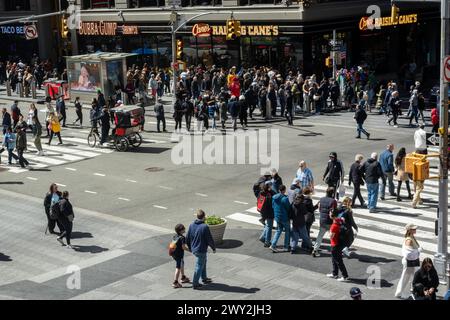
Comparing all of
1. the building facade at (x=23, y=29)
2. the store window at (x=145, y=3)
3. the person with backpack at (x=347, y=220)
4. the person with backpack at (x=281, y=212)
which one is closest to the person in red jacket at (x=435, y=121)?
the person with backpack at (x=281, y=212)

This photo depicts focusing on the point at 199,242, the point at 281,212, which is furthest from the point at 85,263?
the point at 281,212

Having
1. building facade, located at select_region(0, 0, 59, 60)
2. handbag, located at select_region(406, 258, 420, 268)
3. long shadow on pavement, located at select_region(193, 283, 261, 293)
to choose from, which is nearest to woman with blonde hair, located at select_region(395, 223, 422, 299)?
handbag, located at select_region(406, 258, 420, 268)

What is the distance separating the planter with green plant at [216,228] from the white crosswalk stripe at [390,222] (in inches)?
93.9

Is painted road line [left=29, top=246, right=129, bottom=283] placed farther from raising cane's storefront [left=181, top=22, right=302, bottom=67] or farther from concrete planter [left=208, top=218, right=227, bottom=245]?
raising cane's storefront [left=181, top=22, right=302, bottom=67]

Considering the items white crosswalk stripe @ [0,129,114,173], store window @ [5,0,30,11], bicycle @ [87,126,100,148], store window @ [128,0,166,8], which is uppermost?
store window @ [5,0,30,11]

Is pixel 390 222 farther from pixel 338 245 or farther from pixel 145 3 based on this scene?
pixel 145 3

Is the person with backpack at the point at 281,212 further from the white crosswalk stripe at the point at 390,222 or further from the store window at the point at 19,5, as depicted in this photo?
the store window at the point at 19,5

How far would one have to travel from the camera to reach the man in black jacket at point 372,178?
23750mm

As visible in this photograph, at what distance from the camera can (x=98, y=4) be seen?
60.9 meters

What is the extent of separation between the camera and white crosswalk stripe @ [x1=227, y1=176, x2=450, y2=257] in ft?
68.4

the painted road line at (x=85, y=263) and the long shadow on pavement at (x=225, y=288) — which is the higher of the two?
the painted road line at (x=85, y=263)

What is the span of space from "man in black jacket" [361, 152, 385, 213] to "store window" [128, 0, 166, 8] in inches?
1393

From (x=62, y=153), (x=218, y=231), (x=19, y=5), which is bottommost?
(x=218, y=231)
